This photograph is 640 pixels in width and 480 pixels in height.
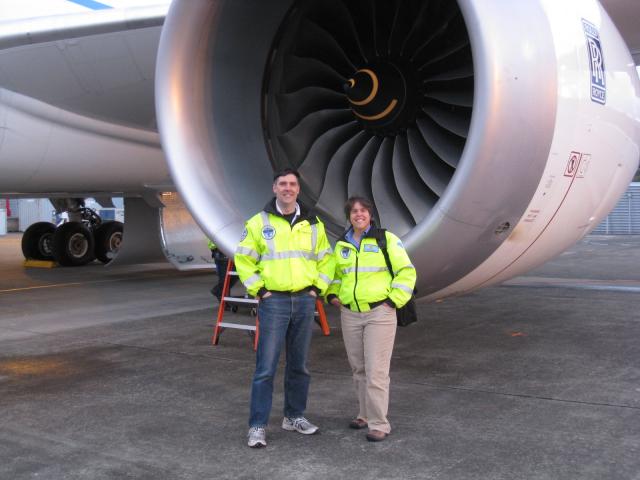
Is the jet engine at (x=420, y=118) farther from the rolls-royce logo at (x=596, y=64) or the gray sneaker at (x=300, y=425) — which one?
the gray sneaker at (x=300, y=425)

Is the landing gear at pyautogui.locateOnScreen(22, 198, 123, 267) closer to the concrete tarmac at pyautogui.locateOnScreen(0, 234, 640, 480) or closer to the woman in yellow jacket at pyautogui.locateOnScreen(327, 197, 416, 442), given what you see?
the concrete tarmac at pyautogui.locateOnScreen(0, 234, 640, 480)

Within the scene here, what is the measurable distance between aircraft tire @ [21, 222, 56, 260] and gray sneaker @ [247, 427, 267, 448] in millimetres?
10701

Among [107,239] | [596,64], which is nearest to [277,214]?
[596,64]

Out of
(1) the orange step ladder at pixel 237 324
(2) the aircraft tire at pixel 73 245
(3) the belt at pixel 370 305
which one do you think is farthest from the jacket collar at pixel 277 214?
(2) the aircraft tire at pixel 73 245

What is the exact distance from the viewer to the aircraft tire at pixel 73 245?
41.1 ft

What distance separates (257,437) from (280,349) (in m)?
0.40

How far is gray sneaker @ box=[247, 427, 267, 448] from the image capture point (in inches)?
132

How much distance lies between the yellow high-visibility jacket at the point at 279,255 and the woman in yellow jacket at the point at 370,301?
0.45 ft

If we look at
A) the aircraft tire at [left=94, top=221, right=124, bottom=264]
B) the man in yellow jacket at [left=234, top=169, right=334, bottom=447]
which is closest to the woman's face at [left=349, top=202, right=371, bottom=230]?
the man in yellow jacket at [left=234, top=169, right=334, bottom=447]

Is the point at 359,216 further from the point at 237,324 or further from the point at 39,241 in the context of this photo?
the point at 39,241

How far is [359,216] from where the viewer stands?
352cm

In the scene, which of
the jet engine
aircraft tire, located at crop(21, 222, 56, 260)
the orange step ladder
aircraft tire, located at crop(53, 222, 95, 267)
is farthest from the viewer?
aircraft tire, located at crop(21, 222, 56, 260)

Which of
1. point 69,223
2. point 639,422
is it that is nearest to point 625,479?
point 639,422

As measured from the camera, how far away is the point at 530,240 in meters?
3.84
